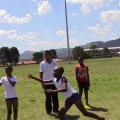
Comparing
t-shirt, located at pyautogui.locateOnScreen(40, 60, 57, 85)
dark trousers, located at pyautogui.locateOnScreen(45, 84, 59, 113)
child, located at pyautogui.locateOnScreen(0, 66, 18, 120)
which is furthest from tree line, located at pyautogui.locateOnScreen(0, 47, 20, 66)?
child, located at pyautogui.locateOnScreen(0, 66, 18, 120)

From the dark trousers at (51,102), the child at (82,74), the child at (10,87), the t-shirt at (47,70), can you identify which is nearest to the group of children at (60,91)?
the child at (10,87)

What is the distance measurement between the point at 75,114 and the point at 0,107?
12.0ft

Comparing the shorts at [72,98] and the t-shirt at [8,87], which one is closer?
the shorts at [72,98]

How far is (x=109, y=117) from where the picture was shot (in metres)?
12.6

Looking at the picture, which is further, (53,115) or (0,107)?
(0,107)

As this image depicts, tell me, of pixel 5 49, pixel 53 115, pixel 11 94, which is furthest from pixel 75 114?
pixel 5 49

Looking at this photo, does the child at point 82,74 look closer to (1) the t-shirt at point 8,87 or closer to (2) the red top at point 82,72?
(2) the red top at point 82,72

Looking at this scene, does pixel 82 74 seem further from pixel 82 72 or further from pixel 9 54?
pixel 9 54

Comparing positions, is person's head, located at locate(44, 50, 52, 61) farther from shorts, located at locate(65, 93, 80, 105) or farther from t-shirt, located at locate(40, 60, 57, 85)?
shorts, located at locate(65, 93, 80, 105)

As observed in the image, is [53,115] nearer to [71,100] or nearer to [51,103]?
[51,103]

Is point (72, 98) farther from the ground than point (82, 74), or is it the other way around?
point (82, 74)

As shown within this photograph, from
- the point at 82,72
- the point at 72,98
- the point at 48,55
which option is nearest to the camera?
the point at 72,98

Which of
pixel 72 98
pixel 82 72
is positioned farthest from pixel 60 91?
pixel 82 72

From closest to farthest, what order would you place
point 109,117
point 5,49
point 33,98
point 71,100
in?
point 71,100
point 109,117
point 33,98
point 5,49
